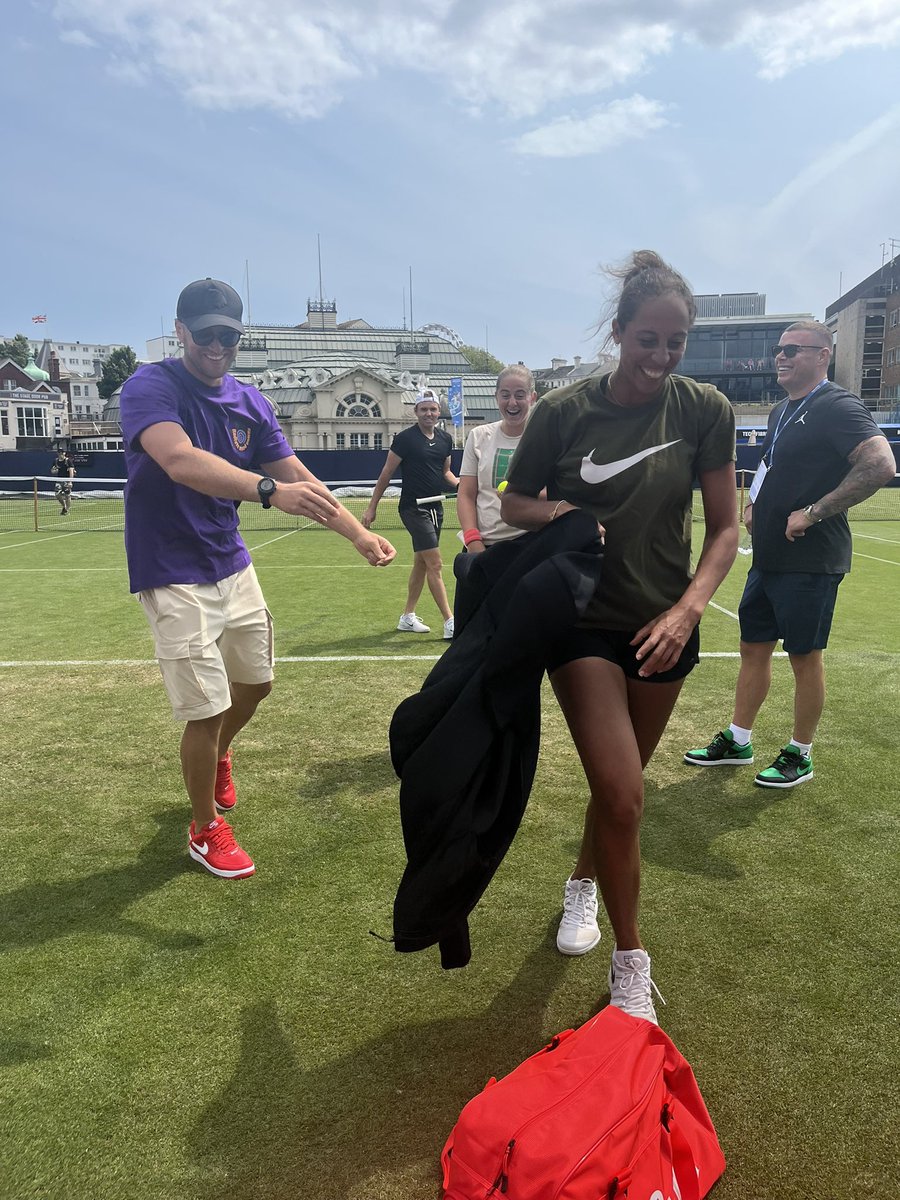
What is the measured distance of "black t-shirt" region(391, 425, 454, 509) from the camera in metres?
8.20

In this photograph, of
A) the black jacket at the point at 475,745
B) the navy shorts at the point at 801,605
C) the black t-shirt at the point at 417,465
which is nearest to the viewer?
the black jacket at the point at 475,745

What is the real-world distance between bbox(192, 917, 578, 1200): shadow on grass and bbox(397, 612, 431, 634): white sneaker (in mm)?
5847

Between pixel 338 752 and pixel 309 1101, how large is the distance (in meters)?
2.79

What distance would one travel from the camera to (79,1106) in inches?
89.2

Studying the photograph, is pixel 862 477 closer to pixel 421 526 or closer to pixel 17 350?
pixel 421 526

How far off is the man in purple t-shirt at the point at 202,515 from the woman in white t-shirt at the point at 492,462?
2048 millimetres

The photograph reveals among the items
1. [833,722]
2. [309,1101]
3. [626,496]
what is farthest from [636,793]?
[833,722]

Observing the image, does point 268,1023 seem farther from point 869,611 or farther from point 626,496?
point 869,611

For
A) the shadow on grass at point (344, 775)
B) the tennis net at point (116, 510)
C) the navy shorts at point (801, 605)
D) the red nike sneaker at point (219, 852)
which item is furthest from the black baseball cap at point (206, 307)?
the tennis net at point (116, 510)

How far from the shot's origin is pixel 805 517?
418 centimetres

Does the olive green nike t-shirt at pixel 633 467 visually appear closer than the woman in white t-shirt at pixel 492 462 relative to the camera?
Yes

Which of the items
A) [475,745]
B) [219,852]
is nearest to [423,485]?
[219,852]

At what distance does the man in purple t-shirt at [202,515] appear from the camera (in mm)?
3041

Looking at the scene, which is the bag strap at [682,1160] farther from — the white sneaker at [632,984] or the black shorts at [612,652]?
the black shorts at [612,652]
